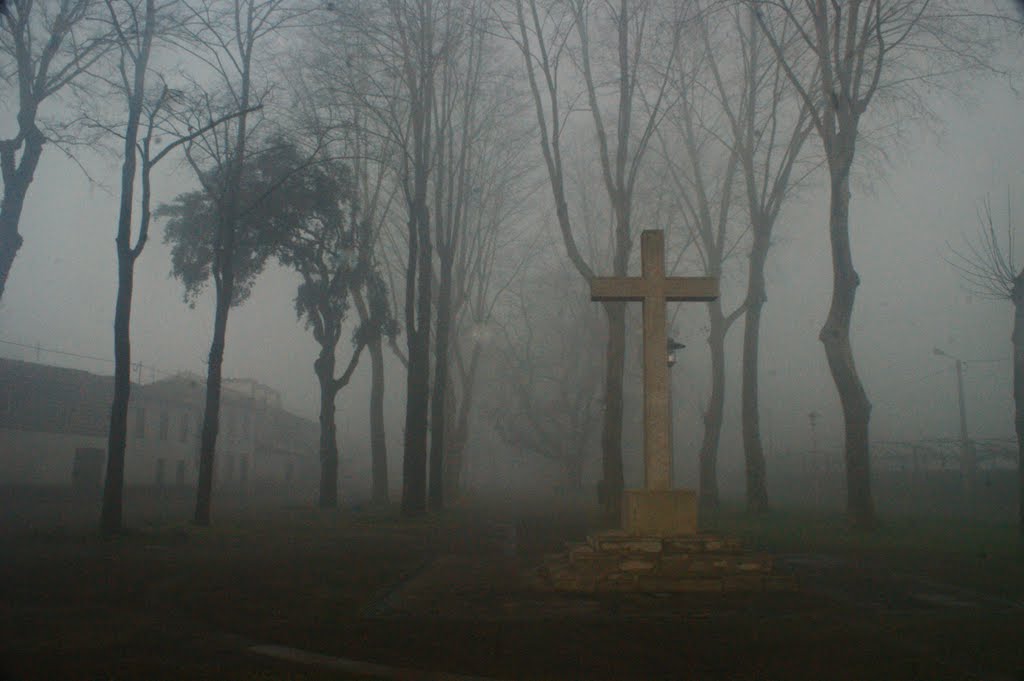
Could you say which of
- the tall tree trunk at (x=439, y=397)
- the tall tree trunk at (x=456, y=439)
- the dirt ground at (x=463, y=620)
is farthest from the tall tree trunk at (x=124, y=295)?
the tall tree trunk at (x=456, y=439)

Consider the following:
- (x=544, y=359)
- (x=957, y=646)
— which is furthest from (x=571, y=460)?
(x=957, y=646)

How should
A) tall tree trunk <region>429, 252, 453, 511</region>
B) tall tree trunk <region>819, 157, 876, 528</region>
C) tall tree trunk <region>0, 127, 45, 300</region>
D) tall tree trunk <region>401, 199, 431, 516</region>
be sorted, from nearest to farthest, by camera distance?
tall tree trunk <region>819, 157, 876, 528</region> < tall tree trunk <region>0, 127, 45, 300</region> < tall tree trunk <region>401, 199, 431, 516</region> < tall tree trunk <region>429, 252, 453, 511</region>

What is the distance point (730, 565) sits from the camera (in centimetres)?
891

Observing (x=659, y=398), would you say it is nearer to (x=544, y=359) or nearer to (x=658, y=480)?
(x=658, y=480)

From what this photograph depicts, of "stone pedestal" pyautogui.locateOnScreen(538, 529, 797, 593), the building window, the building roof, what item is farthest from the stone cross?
the building window

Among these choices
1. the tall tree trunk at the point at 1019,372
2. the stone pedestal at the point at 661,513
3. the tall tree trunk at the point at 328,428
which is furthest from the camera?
the tall tree trunk at the point at 328,428

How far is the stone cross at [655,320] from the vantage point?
31.6 feet

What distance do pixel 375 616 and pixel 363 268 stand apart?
2044cm

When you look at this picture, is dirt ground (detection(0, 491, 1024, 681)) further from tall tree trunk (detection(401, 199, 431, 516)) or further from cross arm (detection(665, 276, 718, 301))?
tall tree trunk (detection(401, 199, 431, 516))

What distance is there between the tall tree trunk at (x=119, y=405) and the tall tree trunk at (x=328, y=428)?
429 inches

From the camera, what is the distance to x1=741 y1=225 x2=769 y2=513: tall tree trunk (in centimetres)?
2430

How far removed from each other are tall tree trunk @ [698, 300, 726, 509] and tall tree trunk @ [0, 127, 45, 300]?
19.2 m

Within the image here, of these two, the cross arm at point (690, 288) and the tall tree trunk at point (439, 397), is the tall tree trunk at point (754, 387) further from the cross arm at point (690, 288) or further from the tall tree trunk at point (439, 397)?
the cross arm at point (690, 288)

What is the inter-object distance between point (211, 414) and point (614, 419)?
9056 millimetres
